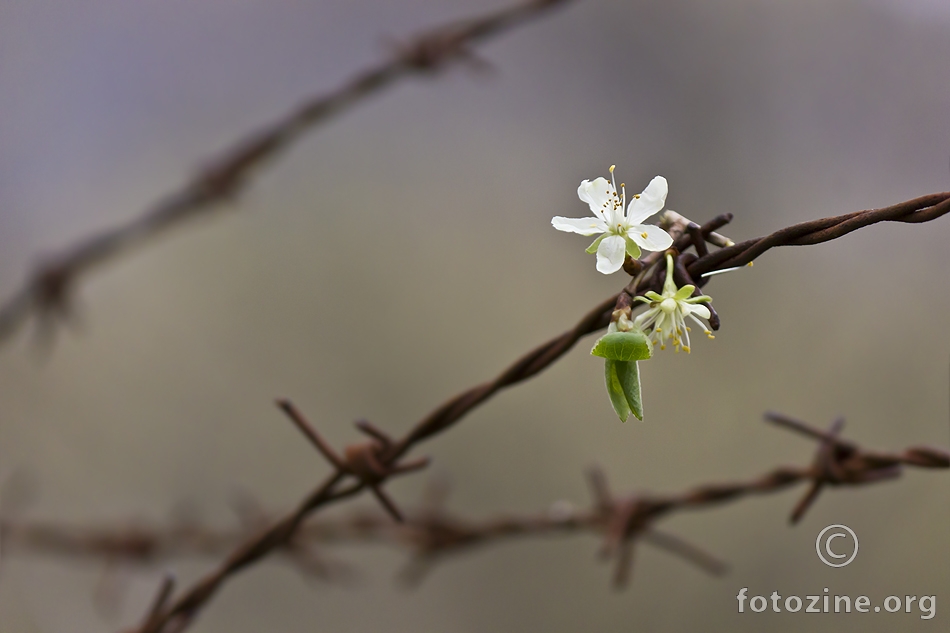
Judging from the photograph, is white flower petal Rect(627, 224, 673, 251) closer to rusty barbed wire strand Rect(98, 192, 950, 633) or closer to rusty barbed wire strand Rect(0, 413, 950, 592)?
rusty barbed wire strand Rect(98, 192, 950, 633)

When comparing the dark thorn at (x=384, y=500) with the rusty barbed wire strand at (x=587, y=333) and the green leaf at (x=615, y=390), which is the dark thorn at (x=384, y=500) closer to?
the rusty barbed wire strand at (x=587, y=333)

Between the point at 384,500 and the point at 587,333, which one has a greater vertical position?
the point at 587,333

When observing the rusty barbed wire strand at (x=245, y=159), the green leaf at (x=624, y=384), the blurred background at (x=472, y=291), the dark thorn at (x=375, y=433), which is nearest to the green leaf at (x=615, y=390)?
the green leaf at (x=624, y=384)

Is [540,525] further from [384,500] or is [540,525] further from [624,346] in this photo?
[624,346]

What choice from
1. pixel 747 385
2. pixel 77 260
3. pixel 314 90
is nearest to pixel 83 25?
pixel 314 90

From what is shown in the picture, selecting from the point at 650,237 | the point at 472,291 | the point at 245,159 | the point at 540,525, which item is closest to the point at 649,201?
the point at 650,237
